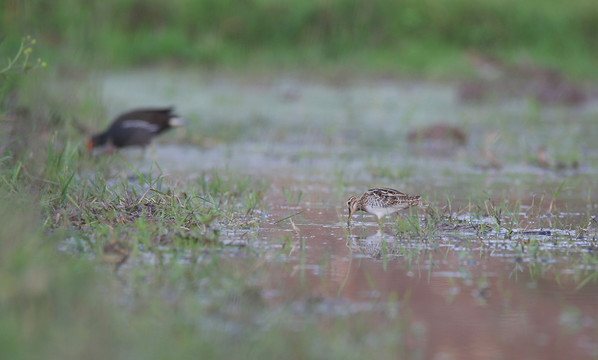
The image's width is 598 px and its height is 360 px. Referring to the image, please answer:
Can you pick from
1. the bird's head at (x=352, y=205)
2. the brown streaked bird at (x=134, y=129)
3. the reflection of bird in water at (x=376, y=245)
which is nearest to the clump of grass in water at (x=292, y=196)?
the bird's head at (x=352, y=205)

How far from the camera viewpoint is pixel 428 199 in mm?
7891

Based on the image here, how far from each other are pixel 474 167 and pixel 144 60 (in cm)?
1157

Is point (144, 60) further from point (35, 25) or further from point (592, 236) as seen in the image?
point (592, 236)

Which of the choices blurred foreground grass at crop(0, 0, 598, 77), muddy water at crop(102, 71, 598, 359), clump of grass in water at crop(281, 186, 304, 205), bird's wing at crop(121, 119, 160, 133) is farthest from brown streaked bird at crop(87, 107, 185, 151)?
blurred foreground grass at crop(0, 0, 598, 77)

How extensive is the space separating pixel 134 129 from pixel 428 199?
4.14 meters

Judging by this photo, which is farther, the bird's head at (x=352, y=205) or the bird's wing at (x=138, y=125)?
the bird's wing at (x=138, y=125)

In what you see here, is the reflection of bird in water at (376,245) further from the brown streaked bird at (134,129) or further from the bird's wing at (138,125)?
the bird's wing at (138,125)

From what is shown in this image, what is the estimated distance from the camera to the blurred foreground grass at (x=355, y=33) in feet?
65.4

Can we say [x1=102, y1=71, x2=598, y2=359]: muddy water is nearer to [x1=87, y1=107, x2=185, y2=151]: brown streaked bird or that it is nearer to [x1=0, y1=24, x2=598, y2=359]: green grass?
[x1=0, y1=24, x2=598, y2=359]: green grass

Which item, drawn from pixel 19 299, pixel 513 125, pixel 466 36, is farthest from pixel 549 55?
pixel 19 299

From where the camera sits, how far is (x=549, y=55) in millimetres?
21250

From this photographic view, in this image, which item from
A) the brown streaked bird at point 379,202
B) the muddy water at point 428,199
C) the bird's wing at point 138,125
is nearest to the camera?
the muddy water at point 428,199

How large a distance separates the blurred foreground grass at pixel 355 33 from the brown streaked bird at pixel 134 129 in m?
8.18

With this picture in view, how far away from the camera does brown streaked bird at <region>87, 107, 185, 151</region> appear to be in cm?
1066
